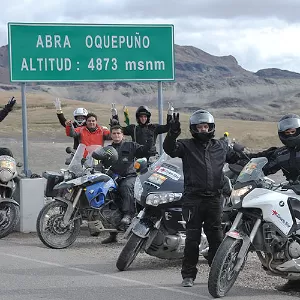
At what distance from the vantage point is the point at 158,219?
937 centimetres

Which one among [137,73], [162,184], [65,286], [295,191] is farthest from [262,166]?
[137,73]

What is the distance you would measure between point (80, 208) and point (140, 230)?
98.0 inches

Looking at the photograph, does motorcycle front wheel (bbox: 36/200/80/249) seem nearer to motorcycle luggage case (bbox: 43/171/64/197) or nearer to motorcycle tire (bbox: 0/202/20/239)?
motorcycle tire (bbox: 0/202/20/239)

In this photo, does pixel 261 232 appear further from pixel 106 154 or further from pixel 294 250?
pixel 106 154

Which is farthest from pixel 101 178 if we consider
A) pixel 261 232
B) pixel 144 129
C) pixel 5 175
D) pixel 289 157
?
pixel 261 232

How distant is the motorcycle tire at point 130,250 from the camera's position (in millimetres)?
9180

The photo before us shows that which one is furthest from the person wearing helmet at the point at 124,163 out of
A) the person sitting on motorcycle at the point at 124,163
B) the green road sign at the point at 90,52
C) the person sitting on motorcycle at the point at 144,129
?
the green road sign at the point at 90,52

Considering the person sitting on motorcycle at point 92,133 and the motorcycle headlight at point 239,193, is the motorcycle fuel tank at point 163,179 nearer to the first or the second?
the motorcycle headlight at point 239,193

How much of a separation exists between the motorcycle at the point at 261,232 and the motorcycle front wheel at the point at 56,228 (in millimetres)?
3932

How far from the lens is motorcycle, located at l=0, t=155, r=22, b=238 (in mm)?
12070

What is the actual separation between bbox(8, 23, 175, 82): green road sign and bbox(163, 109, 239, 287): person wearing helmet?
22.8 ft

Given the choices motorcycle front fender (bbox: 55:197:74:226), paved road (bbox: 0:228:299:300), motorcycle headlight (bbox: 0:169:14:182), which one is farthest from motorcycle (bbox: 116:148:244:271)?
motorcycle headlight (bbox: 0:169:14:182)

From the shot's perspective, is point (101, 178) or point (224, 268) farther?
point (101, 178)

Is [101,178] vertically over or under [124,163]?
under
